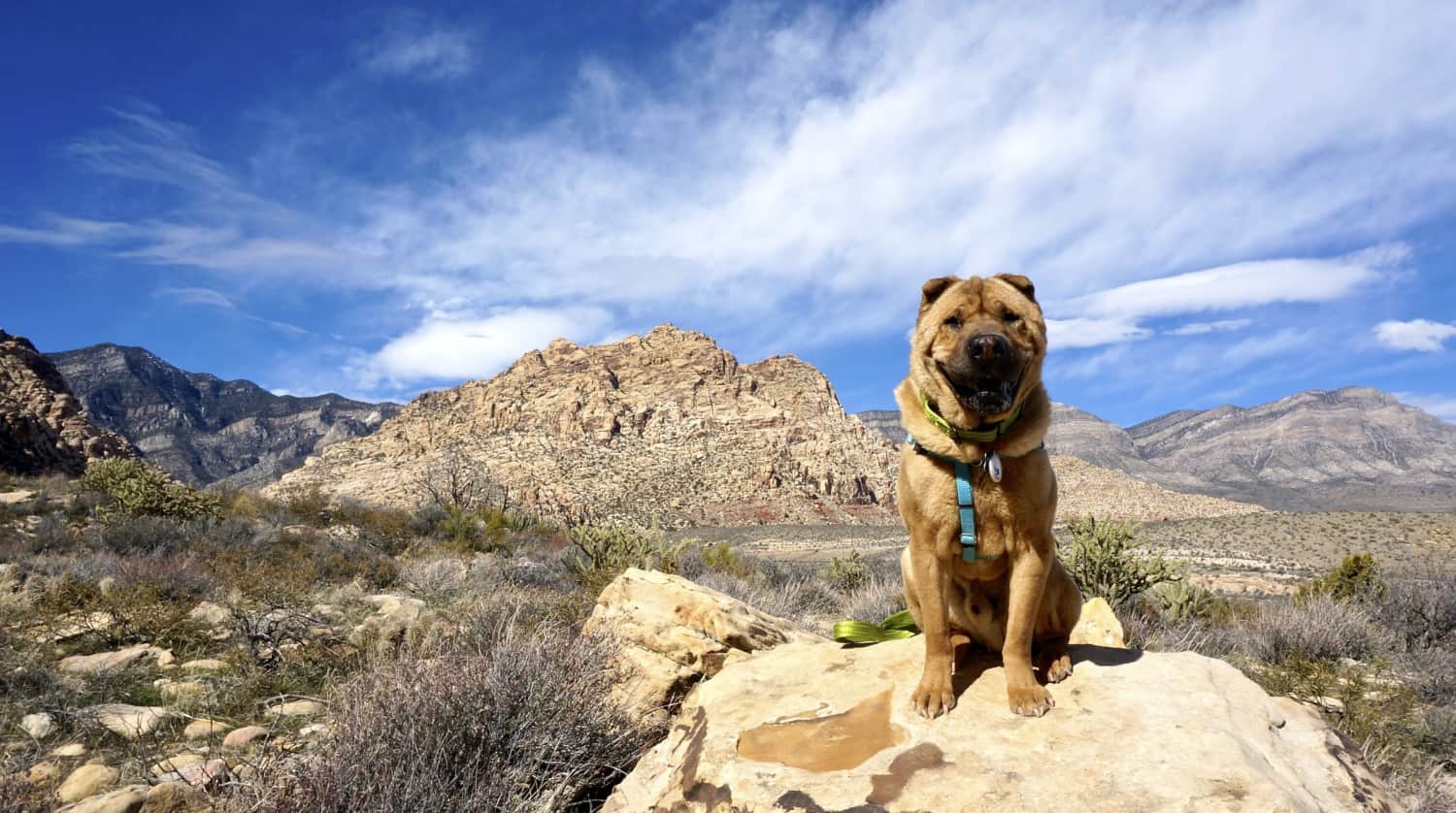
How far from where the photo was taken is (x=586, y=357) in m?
100

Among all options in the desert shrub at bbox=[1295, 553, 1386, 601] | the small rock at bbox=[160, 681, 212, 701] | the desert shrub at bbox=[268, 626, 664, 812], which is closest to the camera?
the desert shrub at bbox=[268, 626, 664, 812]

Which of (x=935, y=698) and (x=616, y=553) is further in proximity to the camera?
(x=616, y=553)

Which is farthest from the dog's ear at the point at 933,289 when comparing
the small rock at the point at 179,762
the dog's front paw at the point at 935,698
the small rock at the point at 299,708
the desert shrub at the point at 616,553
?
the desert shrub at the point at 616,553

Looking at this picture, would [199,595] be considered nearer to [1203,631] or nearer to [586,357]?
[1203,631]

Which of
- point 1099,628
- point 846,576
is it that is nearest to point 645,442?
point 846,576

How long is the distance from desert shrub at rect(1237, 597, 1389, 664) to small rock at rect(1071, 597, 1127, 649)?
3.23 m

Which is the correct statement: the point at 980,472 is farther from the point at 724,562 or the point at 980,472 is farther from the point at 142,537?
the point at 142,537

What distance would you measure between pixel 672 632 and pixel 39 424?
36.8 metres

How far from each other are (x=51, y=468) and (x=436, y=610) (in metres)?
29.5

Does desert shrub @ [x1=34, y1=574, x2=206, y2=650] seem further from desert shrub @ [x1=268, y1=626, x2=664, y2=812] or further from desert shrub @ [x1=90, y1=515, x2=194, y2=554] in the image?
desert shrub @ [x1=268, y1=626, x2=664, y2=812]

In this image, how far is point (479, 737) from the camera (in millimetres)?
3533

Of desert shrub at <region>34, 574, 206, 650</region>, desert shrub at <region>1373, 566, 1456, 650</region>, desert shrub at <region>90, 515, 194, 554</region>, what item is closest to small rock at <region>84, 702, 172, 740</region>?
desert shrub at <region>34, 574, 206, 650</region>

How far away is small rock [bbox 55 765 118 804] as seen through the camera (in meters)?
3.60

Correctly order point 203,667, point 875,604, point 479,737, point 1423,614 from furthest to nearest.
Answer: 1. point 875,604
2. point 1423,614
3. point 203,667
4. point 479,737
